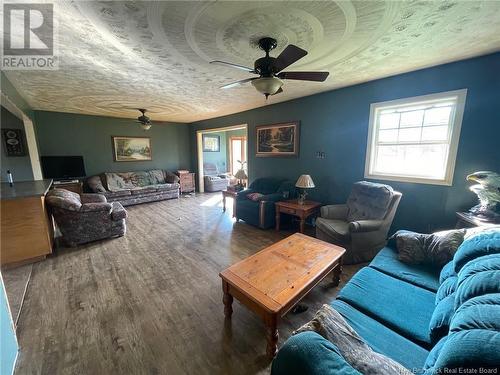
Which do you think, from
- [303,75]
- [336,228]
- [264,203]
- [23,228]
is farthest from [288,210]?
[23,228]

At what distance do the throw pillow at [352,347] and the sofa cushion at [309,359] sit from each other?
0.07 meters

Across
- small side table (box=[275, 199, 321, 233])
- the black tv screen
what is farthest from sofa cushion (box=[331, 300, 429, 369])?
the black tv screen

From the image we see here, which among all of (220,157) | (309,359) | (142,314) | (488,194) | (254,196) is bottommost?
(142,314)

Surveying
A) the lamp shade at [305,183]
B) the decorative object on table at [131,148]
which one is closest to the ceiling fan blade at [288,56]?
the lamp shade at [305,183]

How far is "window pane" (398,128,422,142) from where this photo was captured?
2.97 metres

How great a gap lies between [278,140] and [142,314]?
3839 millimetres

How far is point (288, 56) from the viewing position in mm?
1755

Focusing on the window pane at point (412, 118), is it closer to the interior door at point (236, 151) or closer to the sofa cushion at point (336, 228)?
the sofa cushion at point (336, 228)

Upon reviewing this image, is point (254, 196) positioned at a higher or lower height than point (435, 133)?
lower

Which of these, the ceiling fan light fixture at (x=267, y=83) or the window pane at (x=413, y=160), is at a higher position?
the ceiling fan light fixture at (x=267, y=83)

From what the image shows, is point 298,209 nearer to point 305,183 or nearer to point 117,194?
point 305,183

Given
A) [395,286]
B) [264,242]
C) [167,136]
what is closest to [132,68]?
[264,242]

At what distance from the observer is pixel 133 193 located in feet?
18.8

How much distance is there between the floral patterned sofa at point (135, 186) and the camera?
18.0ft
